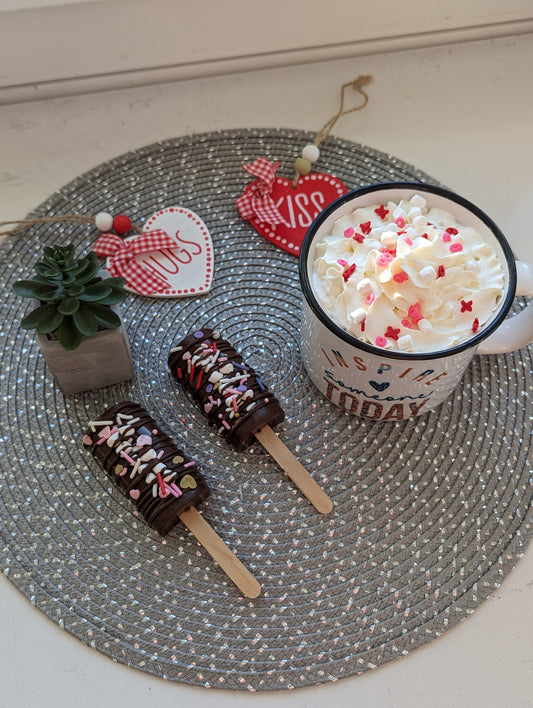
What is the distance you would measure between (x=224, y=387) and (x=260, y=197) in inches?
13.2

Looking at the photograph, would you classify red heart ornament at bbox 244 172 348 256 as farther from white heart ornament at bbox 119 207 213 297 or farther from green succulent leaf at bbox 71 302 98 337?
green succulent leaf at bbox 71 302 98 337

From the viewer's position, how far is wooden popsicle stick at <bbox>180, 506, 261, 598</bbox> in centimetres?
86

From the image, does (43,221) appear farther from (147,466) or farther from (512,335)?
(512,335)

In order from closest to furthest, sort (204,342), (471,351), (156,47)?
1. (471,351)
2. (204,342)
3. (156,47)

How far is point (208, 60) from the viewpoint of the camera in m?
1.18

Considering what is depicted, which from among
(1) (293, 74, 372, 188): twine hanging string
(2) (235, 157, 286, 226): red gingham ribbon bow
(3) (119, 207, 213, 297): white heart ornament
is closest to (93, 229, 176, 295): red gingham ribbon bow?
(3) (119, 207, 213, 297): white heart ornament

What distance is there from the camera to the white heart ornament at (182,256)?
3.44 feet

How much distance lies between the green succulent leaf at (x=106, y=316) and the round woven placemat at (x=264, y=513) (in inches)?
5.5

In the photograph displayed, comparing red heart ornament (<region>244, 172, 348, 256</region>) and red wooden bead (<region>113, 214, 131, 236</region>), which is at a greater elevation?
red wooden bead (<region>113, 214, 131, 236</region>)

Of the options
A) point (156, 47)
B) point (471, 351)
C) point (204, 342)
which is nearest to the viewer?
point (471, 351)

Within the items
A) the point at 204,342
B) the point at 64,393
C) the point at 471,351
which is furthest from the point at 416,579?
the point at 64,393

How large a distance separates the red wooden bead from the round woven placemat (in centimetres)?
4

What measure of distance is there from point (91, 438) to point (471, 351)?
45 centimetres

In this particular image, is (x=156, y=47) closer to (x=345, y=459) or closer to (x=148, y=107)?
(x=148, y=107)
